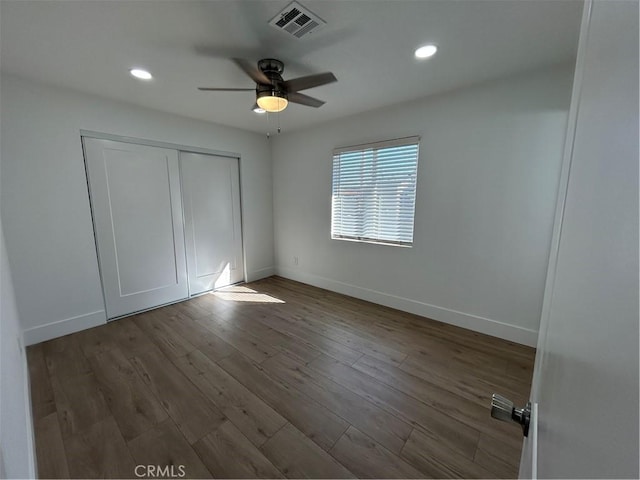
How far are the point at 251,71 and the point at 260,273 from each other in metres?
3.13

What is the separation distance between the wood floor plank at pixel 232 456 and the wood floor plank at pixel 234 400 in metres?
0.05

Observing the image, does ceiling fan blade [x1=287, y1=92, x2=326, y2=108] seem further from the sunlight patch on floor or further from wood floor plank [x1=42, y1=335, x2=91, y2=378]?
wood floor plank [x1=42, y1=335, x2=91, y2=378]

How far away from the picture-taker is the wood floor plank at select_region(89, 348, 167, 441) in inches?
59.4

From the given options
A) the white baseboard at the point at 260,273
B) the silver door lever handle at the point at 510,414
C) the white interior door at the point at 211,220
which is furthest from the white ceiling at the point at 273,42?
the white baseboard at the point at 260,273

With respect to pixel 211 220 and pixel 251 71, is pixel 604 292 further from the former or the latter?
pixel 211 220

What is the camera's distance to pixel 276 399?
168cm

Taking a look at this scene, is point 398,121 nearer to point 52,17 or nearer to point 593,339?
point 52,17

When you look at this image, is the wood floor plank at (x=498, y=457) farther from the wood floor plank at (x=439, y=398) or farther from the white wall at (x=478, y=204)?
the white wall at (x=478, y=204)

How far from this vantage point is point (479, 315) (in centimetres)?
250

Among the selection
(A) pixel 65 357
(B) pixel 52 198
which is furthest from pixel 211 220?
(A) pixel 65 357

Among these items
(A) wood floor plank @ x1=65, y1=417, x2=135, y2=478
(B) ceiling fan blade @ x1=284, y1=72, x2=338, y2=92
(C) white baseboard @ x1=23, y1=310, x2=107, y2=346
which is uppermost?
(B) ceiling fan blade @ x1=284, y1=72, x2=338, y2=92

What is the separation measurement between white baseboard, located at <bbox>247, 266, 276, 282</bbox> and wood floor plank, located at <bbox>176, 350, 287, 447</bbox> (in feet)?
6.61

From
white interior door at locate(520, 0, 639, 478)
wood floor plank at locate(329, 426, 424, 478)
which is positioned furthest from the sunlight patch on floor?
white interior door at locate(520, 0, 639, 478)

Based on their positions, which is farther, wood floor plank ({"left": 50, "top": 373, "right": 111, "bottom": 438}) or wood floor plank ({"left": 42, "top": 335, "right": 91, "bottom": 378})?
wood floor plank ({"left": 42, "top": 335, "right": 91, "bottom": 378})
